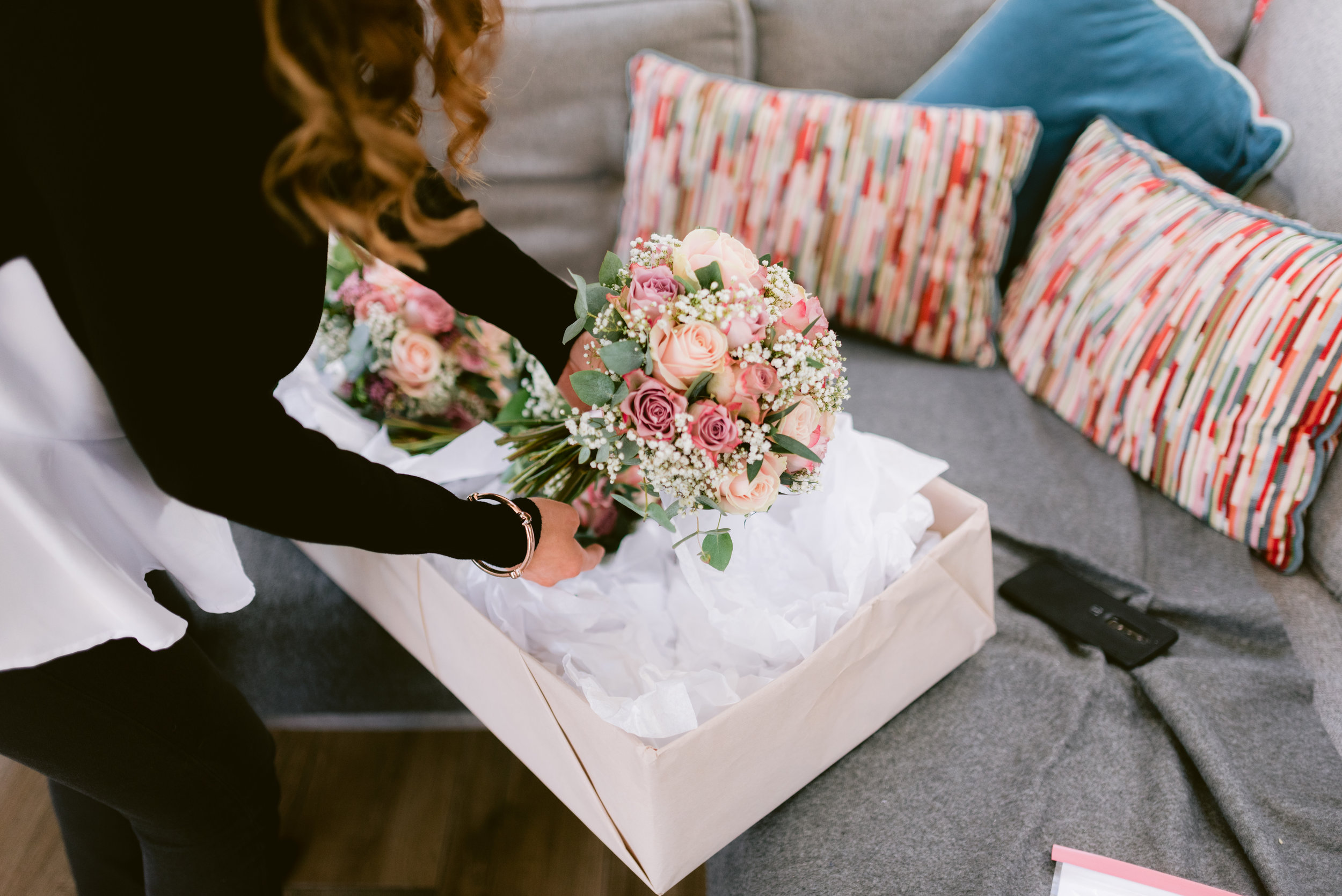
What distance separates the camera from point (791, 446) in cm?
70

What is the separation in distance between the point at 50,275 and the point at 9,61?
0.14m

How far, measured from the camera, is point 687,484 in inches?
27.5

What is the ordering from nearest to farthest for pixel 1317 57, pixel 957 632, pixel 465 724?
pixel 957 632
pixel 1317 57
pixel 465 724

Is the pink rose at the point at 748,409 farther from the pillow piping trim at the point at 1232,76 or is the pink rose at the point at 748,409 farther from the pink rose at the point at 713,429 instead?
the pillow piping trim at the point at 1232,76

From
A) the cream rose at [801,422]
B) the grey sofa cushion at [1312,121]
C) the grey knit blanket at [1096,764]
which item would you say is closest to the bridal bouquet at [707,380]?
the cream rose at [801,422]

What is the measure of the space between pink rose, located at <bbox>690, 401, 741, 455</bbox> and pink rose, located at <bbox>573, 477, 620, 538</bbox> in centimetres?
27

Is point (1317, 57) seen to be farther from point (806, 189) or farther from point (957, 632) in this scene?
point (957, 632)

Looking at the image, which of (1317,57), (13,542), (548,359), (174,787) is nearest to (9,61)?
(13,542)

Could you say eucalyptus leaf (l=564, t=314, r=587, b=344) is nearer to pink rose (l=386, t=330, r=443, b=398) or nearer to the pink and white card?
pink rose (l=386, t=330, r=443, b=398)

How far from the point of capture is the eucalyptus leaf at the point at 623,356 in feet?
2.27

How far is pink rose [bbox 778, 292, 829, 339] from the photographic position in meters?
0.72

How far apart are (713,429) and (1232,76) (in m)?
1.10

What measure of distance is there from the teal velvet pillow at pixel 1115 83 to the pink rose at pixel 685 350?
36.7 inches

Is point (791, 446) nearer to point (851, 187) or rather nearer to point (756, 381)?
point (756, 381)
